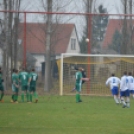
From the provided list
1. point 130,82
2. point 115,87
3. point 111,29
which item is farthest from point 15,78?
point 111,29

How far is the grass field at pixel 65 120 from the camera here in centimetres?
1653

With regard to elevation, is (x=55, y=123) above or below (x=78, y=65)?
below

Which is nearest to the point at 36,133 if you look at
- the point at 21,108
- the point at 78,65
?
the point at 21,108

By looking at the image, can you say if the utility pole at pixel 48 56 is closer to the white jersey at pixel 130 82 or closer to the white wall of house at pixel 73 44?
the white wall of house at pixel 73 44

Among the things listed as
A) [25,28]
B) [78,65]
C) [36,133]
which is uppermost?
[25,28]

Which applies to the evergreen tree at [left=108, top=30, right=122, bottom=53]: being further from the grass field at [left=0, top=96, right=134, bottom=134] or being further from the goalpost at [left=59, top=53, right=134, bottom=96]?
the grass field at [left=0, top=96, right=134, bottom=134]

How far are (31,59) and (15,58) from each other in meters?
1.26

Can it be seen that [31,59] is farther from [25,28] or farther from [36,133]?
[36,133]

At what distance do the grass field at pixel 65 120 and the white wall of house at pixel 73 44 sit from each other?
1365 cm

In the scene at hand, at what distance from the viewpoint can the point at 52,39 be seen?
127 feet

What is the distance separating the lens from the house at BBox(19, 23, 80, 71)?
3691 centimetres

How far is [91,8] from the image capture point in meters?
45.0

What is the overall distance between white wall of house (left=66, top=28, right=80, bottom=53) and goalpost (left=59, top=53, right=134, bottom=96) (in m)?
2.12

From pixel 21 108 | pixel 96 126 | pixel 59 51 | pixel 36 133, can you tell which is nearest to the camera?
pixel 36 133
